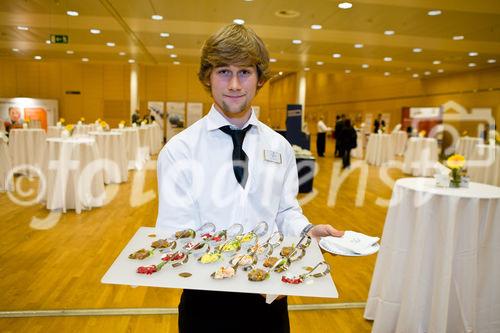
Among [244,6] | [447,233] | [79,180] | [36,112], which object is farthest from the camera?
[36,112]

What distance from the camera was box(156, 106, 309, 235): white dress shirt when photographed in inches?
53.6

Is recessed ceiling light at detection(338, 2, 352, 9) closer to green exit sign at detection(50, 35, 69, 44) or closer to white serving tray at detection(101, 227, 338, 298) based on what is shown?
white serving tray at detection(101, 227, 338, 298)

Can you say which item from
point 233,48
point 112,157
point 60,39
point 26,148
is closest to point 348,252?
point 233,48

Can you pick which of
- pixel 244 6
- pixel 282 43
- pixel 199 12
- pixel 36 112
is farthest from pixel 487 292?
pixel 36 112

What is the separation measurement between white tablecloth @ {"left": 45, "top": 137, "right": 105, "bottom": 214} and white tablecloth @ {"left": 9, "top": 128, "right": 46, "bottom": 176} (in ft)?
9.59

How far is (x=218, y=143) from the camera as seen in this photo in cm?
145

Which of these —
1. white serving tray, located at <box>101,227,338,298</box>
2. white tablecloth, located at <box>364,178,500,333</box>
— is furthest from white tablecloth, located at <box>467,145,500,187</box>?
white serving tray, located at <box>101,227,338,298</box>

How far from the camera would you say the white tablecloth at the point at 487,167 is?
7.75 metres

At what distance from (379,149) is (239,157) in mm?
11129

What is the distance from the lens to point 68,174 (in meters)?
5.38

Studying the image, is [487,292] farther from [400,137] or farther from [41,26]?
[400,137]

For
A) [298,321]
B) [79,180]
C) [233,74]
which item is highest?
[233,74]

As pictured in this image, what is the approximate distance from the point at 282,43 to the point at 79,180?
7484 mm

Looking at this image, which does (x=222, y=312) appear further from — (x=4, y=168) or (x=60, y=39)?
(x=60, y=39)
